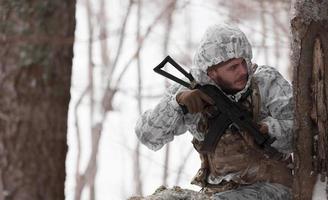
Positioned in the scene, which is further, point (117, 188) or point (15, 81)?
point (117, 188)

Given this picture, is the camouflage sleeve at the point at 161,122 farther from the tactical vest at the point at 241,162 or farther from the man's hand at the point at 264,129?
the man's hand at the point at 264,129

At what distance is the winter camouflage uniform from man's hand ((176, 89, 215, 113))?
7 centimetres

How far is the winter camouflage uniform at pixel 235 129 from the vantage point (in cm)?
278

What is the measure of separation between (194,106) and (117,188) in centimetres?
1557

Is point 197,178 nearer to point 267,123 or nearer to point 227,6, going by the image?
point 267,123

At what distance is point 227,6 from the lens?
10773mm

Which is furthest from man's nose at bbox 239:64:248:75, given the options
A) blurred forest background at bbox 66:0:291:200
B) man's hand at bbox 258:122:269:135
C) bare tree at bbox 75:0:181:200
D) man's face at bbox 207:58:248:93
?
blurred forest background at bbox 66:0:291:200

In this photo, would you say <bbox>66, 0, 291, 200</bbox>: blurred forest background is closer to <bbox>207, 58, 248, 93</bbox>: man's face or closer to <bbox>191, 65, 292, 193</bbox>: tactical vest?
<bbox>191, 65, 292, 193</bbox>: tactical vest

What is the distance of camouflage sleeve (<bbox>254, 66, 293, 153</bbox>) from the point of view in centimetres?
274

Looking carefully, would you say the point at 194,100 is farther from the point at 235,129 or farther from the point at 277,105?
the point at 277,105

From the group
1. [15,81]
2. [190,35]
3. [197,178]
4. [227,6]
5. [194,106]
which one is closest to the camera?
[15,81]

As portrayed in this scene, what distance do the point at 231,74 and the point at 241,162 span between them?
37 cm

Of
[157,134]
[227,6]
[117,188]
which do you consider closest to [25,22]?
[157,134]

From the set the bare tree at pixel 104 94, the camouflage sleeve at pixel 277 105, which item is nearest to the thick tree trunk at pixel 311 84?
the camouflage sleeve at pixel 277 105
